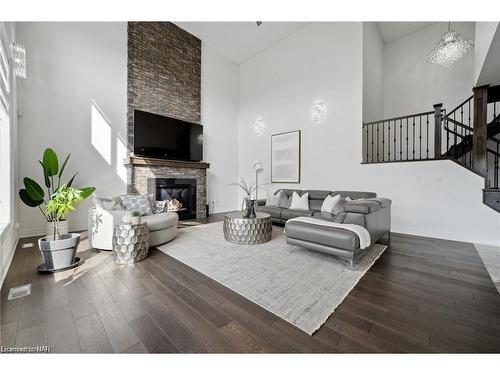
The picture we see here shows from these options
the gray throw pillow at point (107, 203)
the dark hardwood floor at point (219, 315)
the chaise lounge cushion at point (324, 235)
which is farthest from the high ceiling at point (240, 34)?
the dark hardwood floor at point (219, 315)

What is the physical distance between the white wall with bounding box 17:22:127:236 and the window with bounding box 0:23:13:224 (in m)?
0.99

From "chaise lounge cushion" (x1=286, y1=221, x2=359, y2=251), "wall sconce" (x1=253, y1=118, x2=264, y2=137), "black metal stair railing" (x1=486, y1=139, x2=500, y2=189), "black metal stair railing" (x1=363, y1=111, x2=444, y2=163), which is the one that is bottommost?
"chaise lounge cushion" (x1=286, y1=221, x2=359, y2=251)

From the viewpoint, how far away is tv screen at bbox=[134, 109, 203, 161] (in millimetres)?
4589

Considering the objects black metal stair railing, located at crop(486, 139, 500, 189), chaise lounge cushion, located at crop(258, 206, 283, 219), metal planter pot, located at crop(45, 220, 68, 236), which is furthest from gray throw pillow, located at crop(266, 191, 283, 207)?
metal planter pot, located at crop(45, 220, 68, 236)

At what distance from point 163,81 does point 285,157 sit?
370 cm

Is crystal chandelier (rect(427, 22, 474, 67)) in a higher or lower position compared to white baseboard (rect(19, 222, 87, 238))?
higher

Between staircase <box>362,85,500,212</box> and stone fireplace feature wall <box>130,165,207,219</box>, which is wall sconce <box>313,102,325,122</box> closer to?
staircase <box>362,85,500,212</box>

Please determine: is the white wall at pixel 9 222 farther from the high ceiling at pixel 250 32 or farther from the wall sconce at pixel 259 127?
the wall sconce at pixel 259 127

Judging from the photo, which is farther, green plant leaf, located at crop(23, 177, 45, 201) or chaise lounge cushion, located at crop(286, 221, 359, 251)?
green plant leaf, located at crop(23, 177, 45, 201)

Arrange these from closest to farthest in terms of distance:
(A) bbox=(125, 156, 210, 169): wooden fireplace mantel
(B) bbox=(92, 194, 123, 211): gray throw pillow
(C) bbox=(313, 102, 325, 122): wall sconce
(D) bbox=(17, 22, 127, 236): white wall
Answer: (B) bbox=(92, 194, 123, 211): gray throw pillow
(D) bbox=(17, 22, 127, 236): white wall
(A) bbox=(125, 156, 210, 169): wooden fireplace mantel
(C) bbox=(313, 102, 325, 122): wall sconce

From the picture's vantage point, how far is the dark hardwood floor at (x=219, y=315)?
119 cm

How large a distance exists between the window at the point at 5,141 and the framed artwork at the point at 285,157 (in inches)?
199

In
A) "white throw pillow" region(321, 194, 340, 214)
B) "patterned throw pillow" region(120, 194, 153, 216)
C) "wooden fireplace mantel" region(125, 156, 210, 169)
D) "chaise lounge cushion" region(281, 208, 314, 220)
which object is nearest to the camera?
"patterned throw pillow" region(120, 194, 153, 216)

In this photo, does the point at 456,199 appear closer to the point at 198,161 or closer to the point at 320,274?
the point at 320,274
